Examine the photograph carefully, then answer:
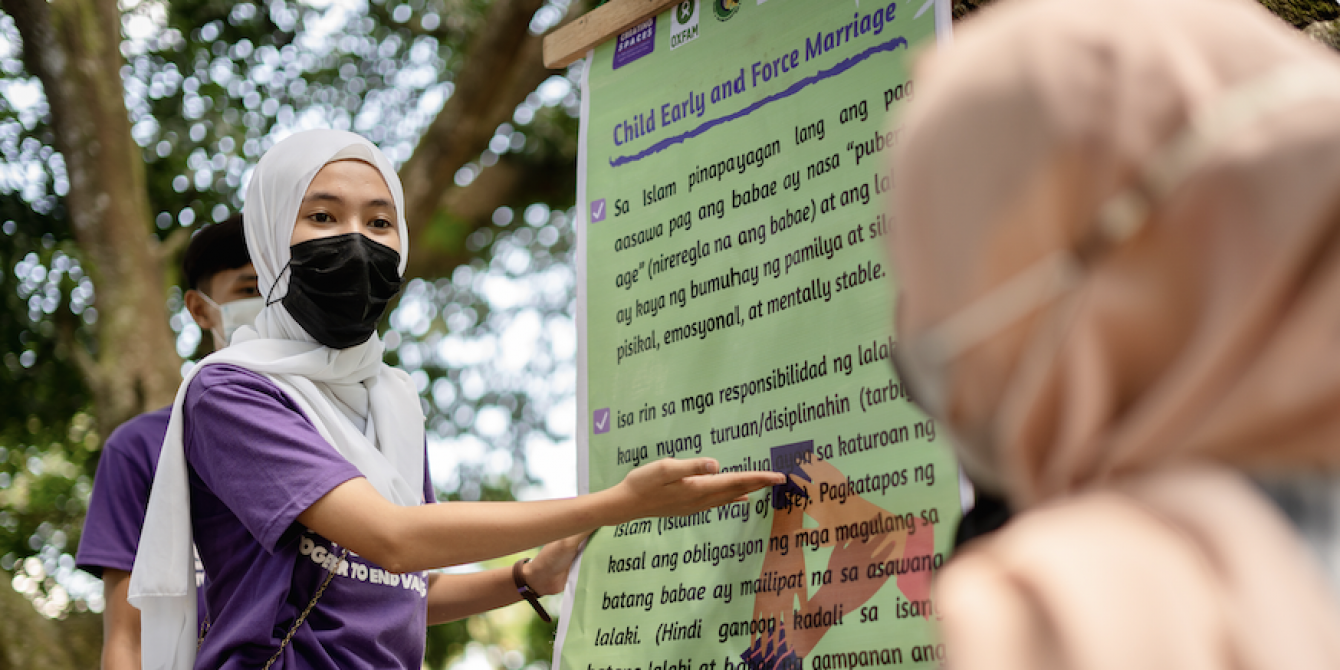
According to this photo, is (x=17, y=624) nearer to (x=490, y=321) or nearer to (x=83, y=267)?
(x=83, y=267)

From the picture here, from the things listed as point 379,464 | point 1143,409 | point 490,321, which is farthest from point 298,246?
point 490,321

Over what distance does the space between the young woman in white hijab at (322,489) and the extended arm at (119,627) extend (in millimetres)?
513

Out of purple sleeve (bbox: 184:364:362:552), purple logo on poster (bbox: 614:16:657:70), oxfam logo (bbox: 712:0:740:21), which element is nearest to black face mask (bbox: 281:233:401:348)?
purple sleeve (bbox: 184:364:362:552)

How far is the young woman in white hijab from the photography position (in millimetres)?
1780

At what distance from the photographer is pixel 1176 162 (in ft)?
2.14

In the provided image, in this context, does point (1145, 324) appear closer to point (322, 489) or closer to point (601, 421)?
point (322, 489)

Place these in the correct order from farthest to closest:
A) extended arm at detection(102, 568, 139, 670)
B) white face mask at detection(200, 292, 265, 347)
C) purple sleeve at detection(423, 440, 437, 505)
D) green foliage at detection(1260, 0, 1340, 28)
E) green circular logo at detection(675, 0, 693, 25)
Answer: white face mask at detection(200, 292, 265, 347), extended arm at detection(102, 568, 139, 670), purple sleeve at detection(423, 440, 437, 505), green circular logo at detection(675, 0, 693, 25), green foliage at detection(1260, 0, 1340, 28)

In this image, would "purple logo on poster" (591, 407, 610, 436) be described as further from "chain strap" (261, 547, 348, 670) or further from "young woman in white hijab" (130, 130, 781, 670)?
"chain strap" (261, 547, 348, 670)

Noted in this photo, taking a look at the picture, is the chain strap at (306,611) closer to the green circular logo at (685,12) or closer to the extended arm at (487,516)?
the extended arm at (487,516)

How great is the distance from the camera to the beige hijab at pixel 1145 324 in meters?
0.61

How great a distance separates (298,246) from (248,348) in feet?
0.71

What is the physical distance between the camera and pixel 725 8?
7.05 feet

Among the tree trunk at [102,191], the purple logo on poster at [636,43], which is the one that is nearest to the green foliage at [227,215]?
the tree trunk at [102,191]

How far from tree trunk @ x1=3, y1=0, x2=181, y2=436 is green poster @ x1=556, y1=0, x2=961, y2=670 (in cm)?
352
